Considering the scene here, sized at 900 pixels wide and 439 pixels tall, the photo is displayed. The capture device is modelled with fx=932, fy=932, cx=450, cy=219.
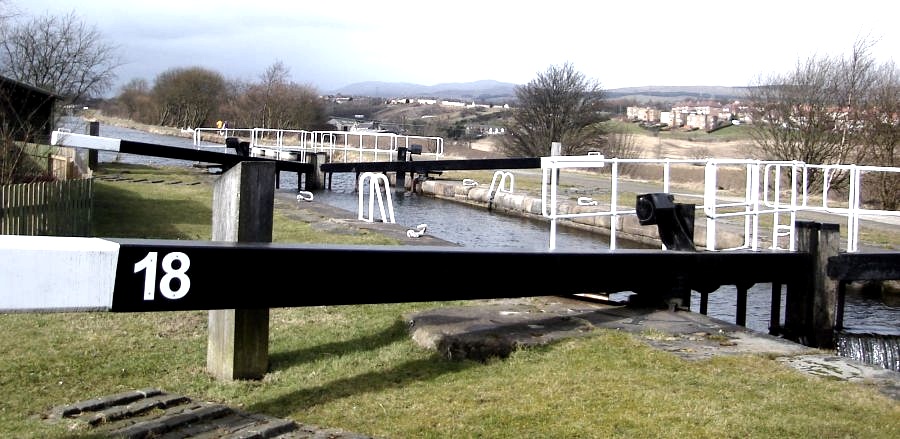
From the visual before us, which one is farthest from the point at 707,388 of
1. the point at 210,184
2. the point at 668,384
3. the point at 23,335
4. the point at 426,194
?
the point at 426,194

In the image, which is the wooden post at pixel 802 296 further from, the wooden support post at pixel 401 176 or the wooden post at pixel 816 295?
the wooden support post at pixel 401 176

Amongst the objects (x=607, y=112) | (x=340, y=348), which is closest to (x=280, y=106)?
(x=607, y=112)

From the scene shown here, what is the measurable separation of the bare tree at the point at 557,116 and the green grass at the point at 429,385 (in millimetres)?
34765

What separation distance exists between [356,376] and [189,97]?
76.3 m

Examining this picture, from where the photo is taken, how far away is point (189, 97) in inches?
3088

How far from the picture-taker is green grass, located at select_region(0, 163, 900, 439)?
488 cm

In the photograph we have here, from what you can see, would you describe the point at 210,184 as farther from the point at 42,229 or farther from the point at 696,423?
the point at 696,423

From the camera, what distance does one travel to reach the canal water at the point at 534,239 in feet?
37.0

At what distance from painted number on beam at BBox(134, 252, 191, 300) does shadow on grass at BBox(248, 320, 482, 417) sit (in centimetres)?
114

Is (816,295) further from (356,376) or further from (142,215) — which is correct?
(142,215)

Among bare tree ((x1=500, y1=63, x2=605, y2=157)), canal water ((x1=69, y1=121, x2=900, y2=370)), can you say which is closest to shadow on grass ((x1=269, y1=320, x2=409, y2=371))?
canal water ((x1=69, y1=121, x2=900, y2=370))

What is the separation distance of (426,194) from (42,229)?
19.8 meters

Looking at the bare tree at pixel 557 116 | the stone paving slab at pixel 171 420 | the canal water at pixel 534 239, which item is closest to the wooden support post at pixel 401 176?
the canal water at pixel 534 239

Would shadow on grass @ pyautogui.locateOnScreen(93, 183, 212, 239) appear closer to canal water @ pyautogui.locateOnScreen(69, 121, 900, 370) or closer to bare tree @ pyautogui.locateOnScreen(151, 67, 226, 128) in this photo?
canal water @ pyautogui.locateOnScreen(69, 121, 900, 370)
